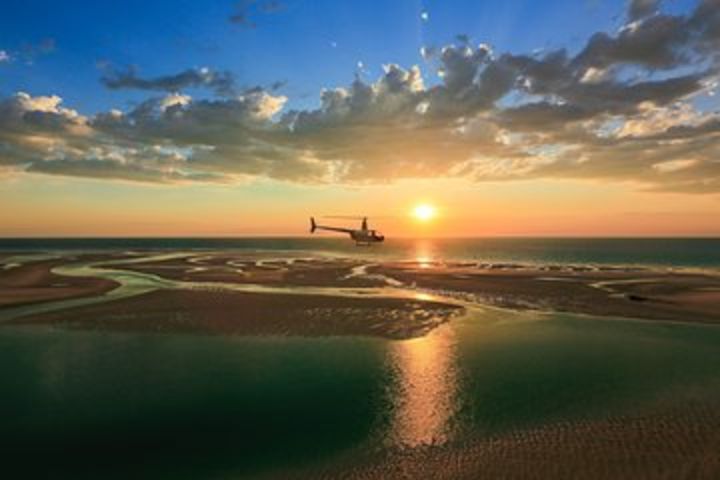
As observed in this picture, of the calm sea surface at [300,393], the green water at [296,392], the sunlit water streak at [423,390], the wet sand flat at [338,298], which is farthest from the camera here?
the wet sand flat at [338,298]

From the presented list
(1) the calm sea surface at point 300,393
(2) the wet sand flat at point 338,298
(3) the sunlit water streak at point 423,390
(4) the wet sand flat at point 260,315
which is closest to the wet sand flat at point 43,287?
(2) the wet sand flat at point 338,298

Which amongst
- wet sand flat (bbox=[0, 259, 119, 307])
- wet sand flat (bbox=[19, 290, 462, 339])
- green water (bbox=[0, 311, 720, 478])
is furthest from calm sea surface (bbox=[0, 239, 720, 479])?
wet sand flat (bbox=[0, 259, 119, 307])

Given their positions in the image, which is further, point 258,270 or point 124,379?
point 258,270

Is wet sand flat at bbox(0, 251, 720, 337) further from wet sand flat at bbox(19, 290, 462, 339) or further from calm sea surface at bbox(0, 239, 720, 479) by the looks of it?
calm sea surface at bbox(0, 239, 720, 479)

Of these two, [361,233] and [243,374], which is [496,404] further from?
[361,233]

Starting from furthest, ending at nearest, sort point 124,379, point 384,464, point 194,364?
point 194,364 → point 124,379 → point 384,464

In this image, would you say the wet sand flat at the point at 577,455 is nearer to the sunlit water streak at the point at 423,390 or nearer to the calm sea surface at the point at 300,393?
the calm sea surface at the point at 300,393

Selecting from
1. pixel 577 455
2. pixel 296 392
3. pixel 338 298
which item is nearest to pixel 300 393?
pixel 296 392

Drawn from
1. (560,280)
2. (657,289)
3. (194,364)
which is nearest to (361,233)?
(560,280)
